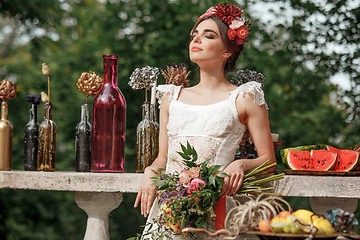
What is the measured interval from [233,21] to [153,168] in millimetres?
968

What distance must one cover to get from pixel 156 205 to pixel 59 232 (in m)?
5.44

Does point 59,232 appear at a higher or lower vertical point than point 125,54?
lower

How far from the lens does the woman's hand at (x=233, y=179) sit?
101 inches

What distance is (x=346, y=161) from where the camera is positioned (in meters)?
3.29

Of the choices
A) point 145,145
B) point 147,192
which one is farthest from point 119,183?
point 147,192

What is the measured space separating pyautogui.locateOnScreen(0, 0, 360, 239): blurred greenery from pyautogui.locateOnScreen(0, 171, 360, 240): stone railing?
2.87 metres

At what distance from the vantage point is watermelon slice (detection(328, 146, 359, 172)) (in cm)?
324

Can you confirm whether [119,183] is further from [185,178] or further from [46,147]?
[185,178]

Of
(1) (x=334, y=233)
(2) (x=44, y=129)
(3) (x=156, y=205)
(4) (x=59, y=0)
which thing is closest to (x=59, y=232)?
(4) (x=59, y=0)

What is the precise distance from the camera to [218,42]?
10.0 feet

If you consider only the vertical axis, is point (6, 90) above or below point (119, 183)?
above

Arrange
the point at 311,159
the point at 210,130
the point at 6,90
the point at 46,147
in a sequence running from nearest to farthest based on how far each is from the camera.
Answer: the point at 210,130 < the point at 311,159 < the point at 46,147 < the point at 6,90

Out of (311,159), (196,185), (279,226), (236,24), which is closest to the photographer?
(279,226)

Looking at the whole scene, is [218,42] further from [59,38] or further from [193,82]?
[59,38]
